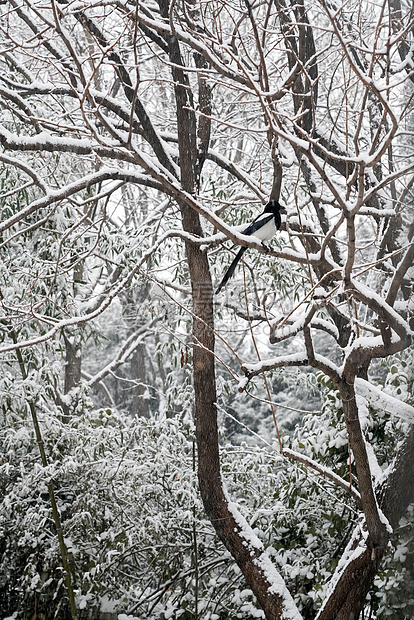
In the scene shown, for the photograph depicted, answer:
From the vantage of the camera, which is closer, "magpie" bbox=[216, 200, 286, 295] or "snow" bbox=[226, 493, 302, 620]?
"snow" bbox=[226, 493, 302, 620]

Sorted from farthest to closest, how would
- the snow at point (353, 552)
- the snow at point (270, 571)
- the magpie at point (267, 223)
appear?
the magpie at point (267, 223) → the snow at point (270, 571) → the snow at point (353, 552)

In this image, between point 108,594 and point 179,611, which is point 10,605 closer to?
point 108,594

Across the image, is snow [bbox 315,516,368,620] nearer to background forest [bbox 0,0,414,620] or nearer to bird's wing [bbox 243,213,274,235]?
background forest [bbox 0,0,414,620]

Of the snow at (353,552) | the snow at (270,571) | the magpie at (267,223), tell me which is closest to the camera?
the snow at (353,552)

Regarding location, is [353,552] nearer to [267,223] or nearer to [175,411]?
[267,223]

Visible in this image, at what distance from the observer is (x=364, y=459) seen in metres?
1.81

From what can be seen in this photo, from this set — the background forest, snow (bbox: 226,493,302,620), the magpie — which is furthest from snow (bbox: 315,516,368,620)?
the magpie

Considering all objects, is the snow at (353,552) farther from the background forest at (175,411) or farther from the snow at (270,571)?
the snow at (270,571)

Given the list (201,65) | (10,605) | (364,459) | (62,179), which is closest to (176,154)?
(201,65)

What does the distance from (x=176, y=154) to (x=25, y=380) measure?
150cm

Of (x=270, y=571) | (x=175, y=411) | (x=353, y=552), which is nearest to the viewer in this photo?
(x=353, y=552)

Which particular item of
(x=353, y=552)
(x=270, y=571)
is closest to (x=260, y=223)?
(x=353, y=552)

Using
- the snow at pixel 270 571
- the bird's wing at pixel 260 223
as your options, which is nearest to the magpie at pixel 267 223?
the bird's wing at pixel 260 223

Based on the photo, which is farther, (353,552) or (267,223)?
(267,223)
